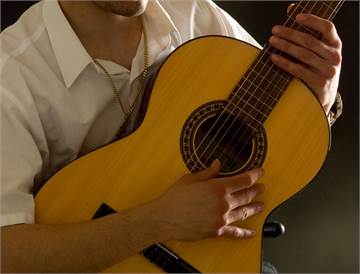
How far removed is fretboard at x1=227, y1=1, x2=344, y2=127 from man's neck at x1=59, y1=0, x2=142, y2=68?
241 mm

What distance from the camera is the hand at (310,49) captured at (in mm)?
860

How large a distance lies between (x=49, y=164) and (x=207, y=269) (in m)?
0.37

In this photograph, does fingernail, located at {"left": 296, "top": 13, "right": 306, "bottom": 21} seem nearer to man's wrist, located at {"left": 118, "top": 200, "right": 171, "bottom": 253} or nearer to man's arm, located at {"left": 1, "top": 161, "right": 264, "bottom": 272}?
man's arm, located at {"left": 1, "top": 161, "right": 264, "bottom": 272}

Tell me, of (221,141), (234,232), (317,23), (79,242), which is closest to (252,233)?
(234,232)

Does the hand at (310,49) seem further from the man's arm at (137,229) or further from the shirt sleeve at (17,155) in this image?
the shirt sleeve at (17,155)

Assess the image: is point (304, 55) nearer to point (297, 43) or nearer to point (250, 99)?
point (297, 43)

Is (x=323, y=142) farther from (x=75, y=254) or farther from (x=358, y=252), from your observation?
(x=358, y=252)

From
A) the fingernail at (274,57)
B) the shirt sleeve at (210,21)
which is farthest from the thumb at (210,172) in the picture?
the shirt sleeve at (210,21)

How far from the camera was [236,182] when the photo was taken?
2.64 ft

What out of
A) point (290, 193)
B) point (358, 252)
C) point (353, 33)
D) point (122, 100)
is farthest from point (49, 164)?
point (358, 252)

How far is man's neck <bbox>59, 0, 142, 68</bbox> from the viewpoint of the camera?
88 cm

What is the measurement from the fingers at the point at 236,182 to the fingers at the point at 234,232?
66 mm

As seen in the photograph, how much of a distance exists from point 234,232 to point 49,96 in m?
0.42

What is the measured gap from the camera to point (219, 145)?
0.88 meters
